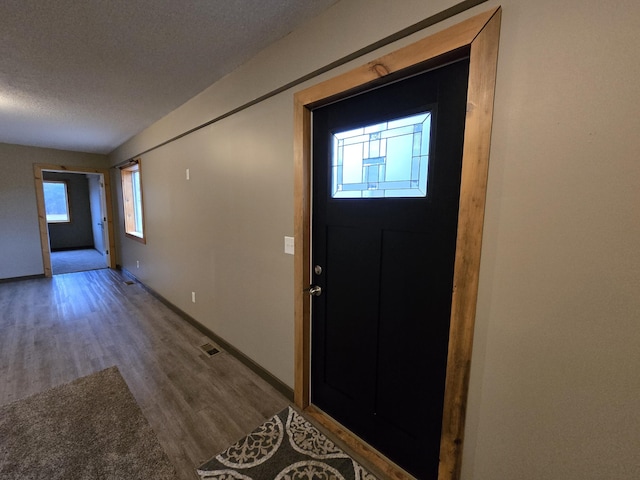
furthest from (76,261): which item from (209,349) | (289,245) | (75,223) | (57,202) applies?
(289,245)

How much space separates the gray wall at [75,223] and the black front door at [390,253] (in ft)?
32.2

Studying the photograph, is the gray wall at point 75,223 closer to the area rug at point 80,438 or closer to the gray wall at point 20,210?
the gray wall at point 20,210

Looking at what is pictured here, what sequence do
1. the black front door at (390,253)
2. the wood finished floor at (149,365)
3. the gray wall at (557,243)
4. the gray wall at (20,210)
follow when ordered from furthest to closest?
the gray wall at (20,210)
the wood finished floor at (149,365)
the black front door at (390,253)
the gray wall at (557,243)

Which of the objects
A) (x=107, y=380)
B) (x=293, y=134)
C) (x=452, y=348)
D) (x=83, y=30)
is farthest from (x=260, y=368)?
(x=83, y=30)

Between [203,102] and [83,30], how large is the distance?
38.7 inches

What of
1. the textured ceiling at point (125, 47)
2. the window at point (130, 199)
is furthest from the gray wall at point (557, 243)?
the window at point (130, 199)

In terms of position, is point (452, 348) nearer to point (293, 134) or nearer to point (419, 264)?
point (419, 264)

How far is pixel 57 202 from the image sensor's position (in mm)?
7969

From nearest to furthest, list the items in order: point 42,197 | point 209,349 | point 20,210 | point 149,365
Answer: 1. point 149,365
2. point 209,349
3. point 20,210
4. point 42,197

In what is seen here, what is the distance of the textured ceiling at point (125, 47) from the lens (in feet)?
4.70

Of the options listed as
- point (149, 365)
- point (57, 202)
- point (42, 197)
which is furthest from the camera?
point (57, 202)

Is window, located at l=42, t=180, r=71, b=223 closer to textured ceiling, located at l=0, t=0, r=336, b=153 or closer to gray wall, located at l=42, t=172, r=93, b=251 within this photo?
gray wall, located at l=42, t=172, r=93, b=251

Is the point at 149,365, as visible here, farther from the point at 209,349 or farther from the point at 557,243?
the point at 557,243

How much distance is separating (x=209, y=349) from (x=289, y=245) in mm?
1607
